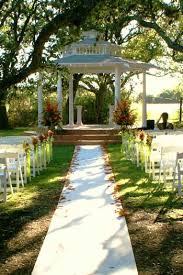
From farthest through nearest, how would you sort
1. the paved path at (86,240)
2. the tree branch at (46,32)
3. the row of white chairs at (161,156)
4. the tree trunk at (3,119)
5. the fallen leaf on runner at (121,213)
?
the tree trunk at (3,119) < the row of white chairs at (161,156) < the fallen leaf on runner at (121,213) < the tree branch at (46,32) < the paved path at (86,240)

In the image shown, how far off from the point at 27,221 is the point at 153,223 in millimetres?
2056

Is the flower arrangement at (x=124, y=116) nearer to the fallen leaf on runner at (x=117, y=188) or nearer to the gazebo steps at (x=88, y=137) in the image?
the gazebo steps at (x=88, y=137)

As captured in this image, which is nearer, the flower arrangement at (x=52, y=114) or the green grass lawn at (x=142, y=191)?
the green grass lawn at (x=142, y=191)

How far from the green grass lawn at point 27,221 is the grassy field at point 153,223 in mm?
1339

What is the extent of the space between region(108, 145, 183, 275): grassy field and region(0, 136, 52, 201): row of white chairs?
7.47 feet

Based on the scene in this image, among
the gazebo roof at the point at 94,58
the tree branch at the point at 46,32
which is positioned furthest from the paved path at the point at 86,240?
the gazebo roof at the point at 94,58

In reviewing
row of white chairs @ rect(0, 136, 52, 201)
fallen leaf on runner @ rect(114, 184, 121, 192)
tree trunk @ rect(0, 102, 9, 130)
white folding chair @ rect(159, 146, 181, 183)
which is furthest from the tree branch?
tree trunk @ rect(0, 102, 9, 130)

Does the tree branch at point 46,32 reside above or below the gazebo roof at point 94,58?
below

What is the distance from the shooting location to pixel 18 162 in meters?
11.7

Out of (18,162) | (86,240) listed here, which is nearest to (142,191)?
(18,162)

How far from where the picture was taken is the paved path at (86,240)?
597 cm

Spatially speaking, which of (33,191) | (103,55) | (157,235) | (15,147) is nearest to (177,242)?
(157,235)

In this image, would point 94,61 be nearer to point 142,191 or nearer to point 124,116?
point 124,116

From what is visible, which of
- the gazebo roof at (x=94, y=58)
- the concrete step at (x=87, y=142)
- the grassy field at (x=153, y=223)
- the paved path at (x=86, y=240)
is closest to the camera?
the paved path at (x=86, y=240)
